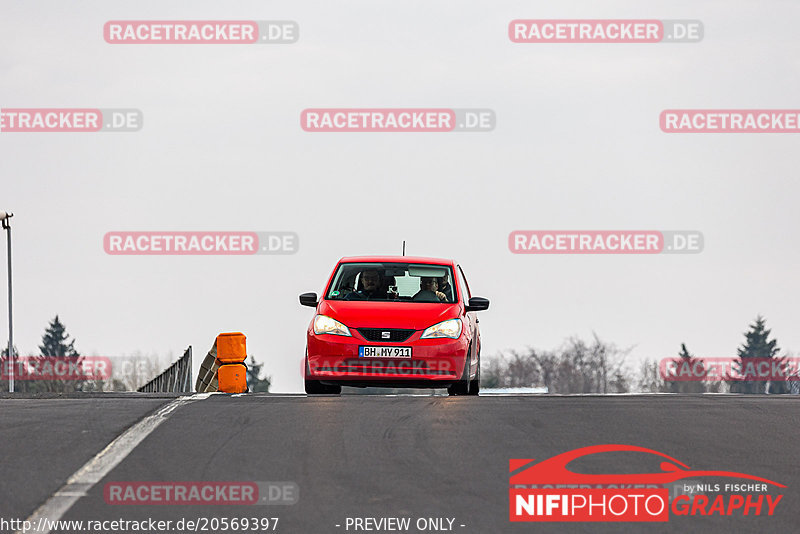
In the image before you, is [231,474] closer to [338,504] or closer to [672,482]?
[338,504]

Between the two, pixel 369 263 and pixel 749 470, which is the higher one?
pixel 369 263

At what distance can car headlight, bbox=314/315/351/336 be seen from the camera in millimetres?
16328

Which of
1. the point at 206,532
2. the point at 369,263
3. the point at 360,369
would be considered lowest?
the point at 206,532

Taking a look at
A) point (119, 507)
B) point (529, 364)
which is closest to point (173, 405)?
point (119, 507)

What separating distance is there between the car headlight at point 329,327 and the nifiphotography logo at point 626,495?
23.3 feet

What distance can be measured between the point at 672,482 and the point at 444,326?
304 inches

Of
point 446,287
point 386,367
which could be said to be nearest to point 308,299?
point 386,367

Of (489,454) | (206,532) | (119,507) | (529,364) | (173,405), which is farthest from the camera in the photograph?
(529,364)

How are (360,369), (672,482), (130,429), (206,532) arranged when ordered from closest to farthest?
(206,532), (672,482), (130,429), (360,369)

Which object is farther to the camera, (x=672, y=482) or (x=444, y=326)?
(x=444, y=326)

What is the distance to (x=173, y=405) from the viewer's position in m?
12.9

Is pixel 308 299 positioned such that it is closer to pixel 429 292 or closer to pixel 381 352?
pixel 381 352

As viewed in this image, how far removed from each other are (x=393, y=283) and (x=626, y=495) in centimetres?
902

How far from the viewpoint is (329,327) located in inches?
647
